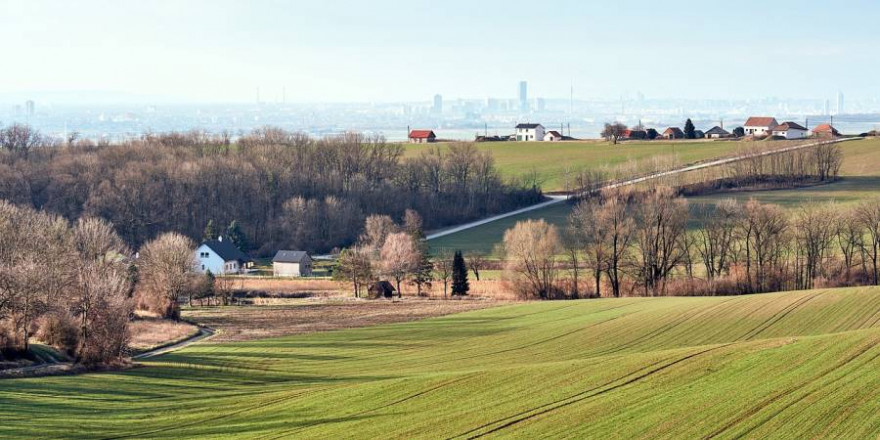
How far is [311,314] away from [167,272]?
27.6ft

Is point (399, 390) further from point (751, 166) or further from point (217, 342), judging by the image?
point (751, 166)

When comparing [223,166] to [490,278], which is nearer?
[490,278]

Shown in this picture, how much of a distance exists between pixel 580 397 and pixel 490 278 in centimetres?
4175

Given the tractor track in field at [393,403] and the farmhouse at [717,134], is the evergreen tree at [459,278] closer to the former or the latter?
the tractor track in field at [393,403]

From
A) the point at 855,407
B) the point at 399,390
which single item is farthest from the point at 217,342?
the point at 855,407

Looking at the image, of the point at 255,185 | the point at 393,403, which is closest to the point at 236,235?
the point at 255,185

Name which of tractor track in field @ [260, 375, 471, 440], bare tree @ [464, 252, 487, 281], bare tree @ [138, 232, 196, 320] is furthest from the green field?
tractor track in field @ [260, 375, 471, 440]

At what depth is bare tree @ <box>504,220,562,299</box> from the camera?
64062 millimetres

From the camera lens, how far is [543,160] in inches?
5108

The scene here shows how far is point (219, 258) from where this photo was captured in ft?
266

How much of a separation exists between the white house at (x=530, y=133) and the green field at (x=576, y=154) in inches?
993

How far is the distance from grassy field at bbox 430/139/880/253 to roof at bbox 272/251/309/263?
10.8 m

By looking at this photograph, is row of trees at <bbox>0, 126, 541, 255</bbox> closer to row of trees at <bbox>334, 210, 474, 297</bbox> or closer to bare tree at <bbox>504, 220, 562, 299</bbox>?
row of trees at <bbox>334, 210, 474, 297</bbox>

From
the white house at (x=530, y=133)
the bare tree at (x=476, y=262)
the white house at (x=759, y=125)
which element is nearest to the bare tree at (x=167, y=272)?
the bare tree at (x=476, y=262)
